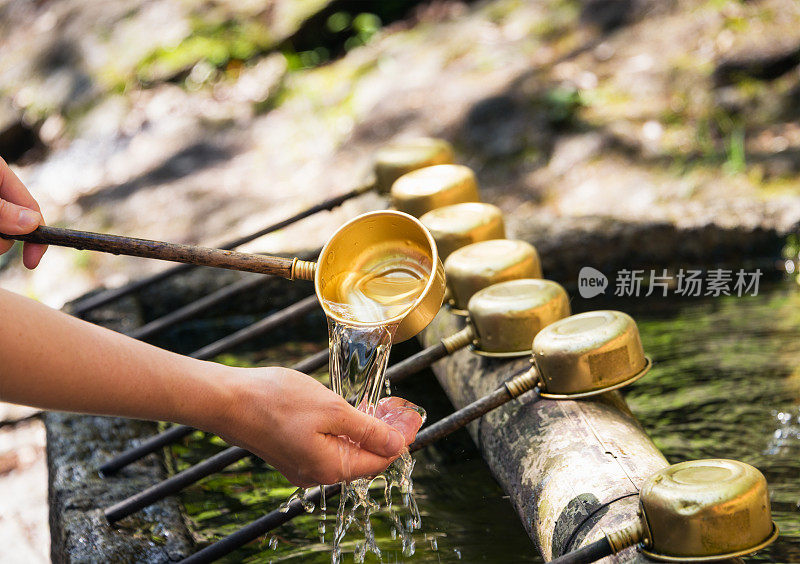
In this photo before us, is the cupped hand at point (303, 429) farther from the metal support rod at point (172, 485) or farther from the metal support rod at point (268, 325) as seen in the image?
the metal support rod at point (268, 325)

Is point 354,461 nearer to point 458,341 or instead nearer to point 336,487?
point 336,487

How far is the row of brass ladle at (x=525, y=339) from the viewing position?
4.71 feet

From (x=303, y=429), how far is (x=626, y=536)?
60cm

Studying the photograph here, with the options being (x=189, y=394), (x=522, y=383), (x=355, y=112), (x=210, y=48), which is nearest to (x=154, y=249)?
(x=189, y=394)

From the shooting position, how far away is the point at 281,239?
508 centimetres

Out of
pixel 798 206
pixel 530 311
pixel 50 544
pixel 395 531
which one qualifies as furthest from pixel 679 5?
pixel 50 544

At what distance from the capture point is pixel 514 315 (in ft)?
7.47

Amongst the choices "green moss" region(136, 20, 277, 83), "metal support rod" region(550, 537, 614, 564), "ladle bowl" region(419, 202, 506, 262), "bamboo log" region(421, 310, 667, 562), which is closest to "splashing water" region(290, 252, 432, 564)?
"bamboo log" region(421, 310, 667, 562)

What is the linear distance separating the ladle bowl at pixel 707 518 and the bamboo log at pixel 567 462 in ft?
0.25

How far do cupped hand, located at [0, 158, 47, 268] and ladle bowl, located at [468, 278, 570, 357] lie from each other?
1.13 metres

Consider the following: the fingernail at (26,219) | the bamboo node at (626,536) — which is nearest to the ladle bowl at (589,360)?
the bamboo node at (626,536)

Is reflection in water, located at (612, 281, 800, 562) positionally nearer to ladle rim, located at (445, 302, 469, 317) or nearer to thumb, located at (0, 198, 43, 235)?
ladle rim, located at (445, 302, 469, 317)

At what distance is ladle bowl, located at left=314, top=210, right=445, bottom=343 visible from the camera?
1809 mm

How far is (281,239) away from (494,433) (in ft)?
10.2
